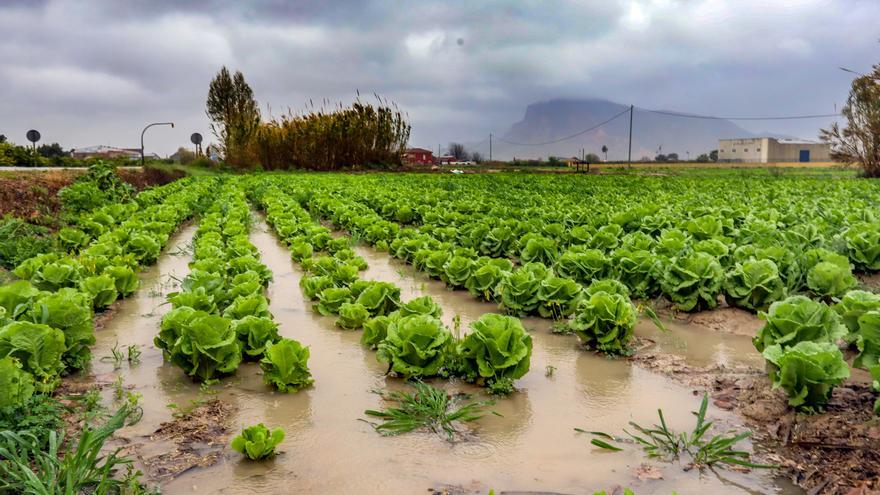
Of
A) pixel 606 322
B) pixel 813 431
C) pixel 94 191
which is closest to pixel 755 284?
pixel 606 322

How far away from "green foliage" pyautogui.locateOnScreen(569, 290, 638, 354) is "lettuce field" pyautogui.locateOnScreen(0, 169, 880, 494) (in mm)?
19

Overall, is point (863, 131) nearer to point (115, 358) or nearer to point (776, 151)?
point (115, 358)

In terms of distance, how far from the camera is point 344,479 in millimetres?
3391

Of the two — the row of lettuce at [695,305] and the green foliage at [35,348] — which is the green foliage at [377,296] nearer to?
the row of lettuce at [695,305]

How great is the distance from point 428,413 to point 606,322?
2.01 metres

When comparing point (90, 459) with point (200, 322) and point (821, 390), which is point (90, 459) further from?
point (821, 390)

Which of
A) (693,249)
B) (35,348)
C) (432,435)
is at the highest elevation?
(693,249)

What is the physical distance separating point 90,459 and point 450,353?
250cm

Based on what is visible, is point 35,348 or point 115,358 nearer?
point 35,348

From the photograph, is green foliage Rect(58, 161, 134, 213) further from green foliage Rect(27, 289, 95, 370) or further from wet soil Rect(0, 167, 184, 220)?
green foliage Rect(27, 289, 95, 370)

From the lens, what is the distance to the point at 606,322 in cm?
536

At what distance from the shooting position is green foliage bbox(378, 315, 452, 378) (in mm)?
4617

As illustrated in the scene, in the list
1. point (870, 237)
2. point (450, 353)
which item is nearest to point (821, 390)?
point (450, 353)

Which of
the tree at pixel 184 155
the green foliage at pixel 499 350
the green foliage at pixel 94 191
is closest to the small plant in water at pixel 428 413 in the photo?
the green foliage at pixel 499 350
